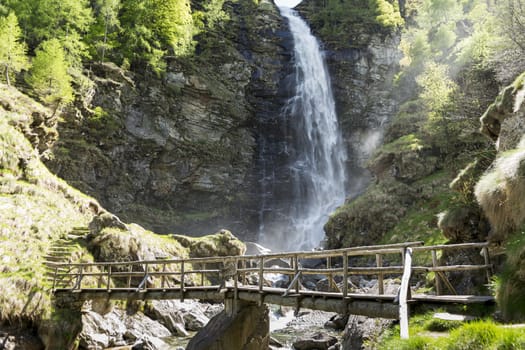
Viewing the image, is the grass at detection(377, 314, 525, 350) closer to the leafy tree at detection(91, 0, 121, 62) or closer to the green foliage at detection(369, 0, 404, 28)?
the leafy tree at detection(91, 0, 121, 62)

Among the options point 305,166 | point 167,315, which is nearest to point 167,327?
point 167,315

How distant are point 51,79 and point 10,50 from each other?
3.34 m

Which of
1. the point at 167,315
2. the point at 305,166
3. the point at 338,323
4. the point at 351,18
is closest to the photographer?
the point at 338,323

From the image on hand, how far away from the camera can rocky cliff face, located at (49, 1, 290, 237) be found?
109ft

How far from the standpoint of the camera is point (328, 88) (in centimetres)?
4684

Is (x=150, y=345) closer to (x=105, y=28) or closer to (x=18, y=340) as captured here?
(x=18, y=340)

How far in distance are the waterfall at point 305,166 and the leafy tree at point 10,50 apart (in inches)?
988

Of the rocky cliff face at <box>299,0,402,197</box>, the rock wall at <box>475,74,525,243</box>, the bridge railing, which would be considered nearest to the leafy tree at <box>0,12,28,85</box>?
the bridge railing

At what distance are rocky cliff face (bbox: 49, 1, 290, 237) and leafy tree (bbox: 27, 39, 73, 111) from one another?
2536 mm

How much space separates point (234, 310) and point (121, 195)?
25945 mm

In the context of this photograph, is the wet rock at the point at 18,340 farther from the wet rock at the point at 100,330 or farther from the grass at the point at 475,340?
the grass at the point at 475,340

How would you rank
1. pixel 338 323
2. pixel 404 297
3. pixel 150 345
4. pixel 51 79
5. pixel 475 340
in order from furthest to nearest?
pixel 51 79, pixel 338 323, pixel 150 345, pixel 404 297, pixel 475 340

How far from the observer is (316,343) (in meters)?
14.7

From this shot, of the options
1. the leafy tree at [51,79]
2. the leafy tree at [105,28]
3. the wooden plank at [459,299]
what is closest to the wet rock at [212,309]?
the wooden plank at [459,299]
